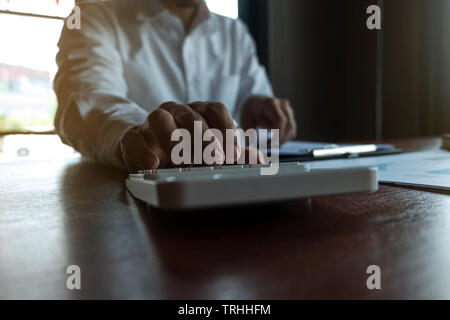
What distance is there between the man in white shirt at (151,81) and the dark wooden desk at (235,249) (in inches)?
4.2

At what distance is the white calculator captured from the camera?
0.15m

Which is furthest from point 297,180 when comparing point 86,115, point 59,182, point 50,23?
point 50,23

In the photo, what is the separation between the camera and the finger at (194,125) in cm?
30

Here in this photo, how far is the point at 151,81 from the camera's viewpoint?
0.99 metres

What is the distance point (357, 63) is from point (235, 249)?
1999mm

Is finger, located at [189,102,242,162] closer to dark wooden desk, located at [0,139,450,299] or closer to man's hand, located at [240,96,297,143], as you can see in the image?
dark wooden desk, located at [0,139,450,299]

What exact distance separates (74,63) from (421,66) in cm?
168

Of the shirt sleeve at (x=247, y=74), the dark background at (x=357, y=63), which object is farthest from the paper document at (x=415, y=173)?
the dark background at (x=357, y=63)

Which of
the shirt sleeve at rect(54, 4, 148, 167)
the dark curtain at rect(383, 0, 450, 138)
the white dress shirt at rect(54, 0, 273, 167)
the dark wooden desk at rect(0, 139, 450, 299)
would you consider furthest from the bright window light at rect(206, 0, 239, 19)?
the dark wooden desk at rect(0, 139, 450, 299)

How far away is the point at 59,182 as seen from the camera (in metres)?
0.38

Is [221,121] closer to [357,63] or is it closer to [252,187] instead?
[252,187]

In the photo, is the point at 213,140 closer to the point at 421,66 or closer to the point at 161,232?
the point at 161,232

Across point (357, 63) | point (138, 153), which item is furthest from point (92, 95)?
point (357, 63)
